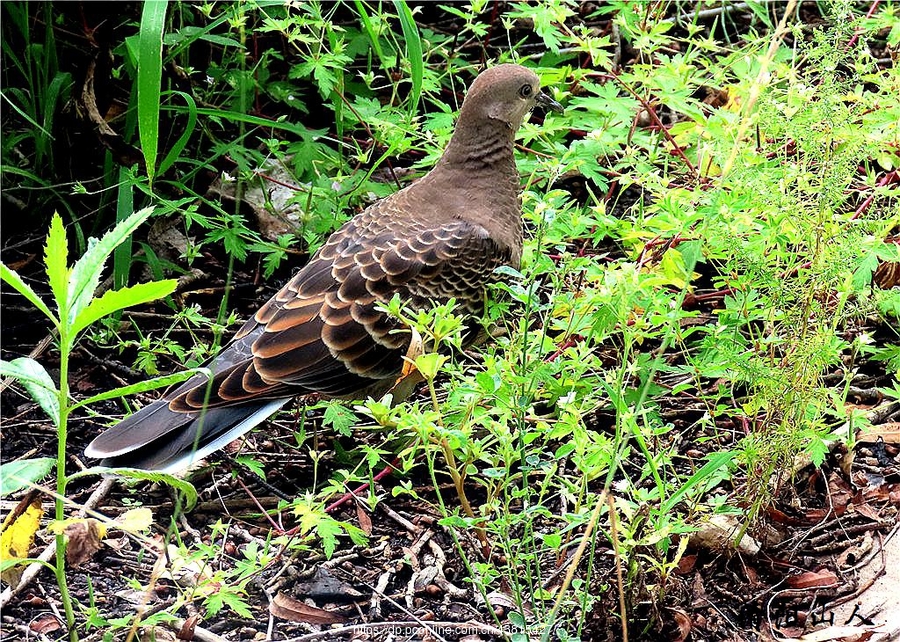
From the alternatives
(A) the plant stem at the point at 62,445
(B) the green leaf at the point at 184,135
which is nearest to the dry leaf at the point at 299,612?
(A) the plant stem at the point at 62,445

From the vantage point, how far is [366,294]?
322 centimetres

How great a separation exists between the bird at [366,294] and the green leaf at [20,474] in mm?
770

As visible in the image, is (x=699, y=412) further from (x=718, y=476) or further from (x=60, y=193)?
(x=60, y=193)

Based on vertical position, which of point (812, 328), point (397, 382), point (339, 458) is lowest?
point (339, 458)

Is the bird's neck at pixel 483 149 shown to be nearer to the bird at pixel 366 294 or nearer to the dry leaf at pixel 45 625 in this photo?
the bird at pixel 366 294

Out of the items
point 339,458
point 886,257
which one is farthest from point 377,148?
point 886,257

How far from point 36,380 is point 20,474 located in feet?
0.60

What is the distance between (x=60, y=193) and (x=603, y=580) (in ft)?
7.57

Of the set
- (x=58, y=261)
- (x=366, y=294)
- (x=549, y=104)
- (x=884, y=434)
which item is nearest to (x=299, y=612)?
(x=366, y=294)

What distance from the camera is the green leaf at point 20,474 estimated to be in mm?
2014

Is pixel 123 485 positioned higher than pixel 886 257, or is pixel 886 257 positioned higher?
pixel 886 257

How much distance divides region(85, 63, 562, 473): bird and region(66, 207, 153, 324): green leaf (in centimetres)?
77

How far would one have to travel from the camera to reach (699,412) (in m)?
3.39

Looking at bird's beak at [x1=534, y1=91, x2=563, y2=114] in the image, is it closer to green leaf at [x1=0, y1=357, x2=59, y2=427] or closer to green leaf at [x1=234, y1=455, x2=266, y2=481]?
green leaf at [x1=234, y1=455, x2=266, y2=481]
